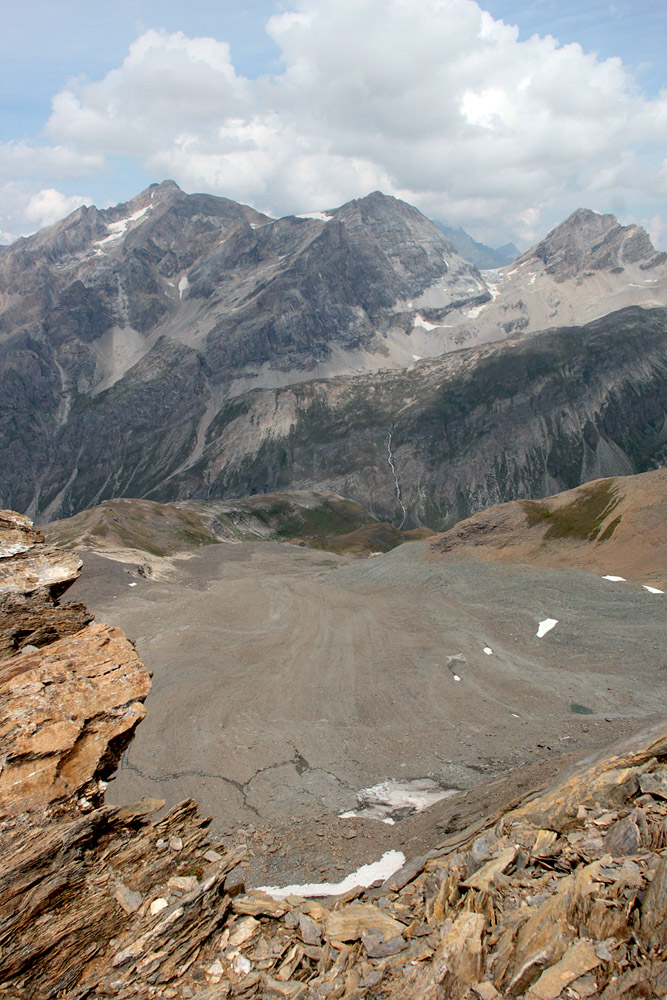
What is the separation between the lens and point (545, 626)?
143 feet

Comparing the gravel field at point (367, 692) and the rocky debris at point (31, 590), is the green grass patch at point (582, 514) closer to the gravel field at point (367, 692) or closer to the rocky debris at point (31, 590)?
the gravel field at point (367, 692)

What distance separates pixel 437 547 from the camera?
69312 mm

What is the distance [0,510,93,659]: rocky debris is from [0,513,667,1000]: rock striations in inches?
27.7

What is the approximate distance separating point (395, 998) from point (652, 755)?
9.74m

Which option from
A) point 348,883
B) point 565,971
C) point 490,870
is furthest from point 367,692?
point 565,971

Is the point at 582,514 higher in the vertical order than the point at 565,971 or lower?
lower

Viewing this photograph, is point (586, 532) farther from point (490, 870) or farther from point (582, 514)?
point (490, 870)

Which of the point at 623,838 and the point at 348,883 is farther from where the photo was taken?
the point at 348,883

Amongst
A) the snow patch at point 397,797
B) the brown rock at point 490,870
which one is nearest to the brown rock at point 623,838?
the brown rock at point 490,870

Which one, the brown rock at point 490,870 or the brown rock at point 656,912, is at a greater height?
the brown rock at point 656,912

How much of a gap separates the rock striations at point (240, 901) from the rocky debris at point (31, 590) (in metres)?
0.70

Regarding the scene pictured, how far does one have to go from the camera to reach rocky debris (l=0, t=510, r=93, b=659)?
1365cm

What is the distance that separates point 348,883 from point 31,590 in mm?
13319

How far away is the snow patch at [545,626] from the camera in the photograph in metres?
42.8
